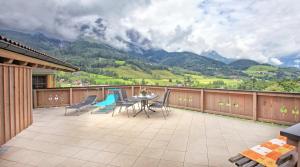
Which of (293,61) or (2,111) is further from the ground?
(293,61)

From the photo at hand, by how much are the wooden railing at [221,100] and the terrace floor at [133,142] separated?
40 cm

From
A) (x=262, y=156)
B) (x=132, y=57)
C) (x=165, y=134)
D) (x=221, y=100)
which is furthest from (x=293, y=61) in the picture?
(x=132, y=57)

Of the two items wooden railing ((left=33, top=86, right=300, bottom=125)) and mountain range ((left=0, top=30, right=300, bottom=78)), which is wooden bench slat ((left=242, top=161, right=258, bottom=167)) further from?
mountain range ((left=0, top=30, right=300, bottom=78))

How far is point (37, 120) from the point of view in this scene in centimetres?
554

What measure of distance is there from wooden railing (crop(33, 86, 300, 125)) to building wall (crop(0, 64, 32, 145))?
405cm

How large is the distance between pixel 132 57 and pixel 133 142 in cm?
2475

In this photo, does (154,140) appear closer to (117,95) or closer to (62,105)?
(117,95)

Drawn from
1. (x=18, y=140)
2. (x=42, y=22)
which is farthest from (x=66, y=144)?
(x=42, y=22)

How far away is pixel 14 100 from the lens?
3.36m

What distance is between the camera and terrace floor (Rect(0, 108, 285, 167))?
285cm

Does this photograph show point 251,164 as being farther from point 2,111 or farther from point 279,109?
point 2,111

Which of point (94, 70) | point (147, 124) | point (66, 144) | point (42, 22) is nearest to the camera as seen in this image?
point (66, 144)

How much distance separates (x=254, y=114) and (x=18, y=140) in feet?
21.1

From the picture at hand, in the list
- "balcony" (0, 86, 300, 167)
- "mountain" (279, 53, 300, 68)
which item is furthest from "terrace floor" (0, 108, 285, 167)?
"mountain" (279, 53, 300, 68)
